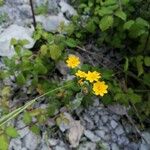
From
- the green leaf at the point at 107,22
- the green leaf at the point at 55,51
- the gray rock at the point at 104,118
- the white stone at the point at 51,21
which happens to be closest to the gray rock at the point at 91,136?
the gray rock at the point at 104,118

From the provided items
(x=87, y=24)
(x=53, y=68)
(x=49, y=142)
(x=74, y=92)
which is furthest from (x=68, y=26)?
(x=49, y=142)

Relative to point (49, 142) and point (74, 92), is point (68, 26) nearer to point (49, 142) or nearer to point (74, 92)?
point (74, 92)

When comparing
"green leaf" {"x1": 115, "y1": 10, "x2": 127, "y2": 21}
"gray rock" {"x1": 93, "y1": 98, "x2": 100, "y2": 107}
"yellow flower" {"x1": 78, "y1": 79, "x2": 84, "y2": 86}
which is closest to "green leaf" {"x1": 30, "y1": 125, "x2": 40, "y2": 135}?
"yellow flower" {"x1": 78, "y1": 79, "x2": 84, "y2": 86}

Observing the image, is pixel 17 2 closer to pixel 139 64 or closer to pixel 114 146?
pixel 139 64

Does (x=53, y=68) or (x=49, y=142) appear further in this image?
(x=53, y=68)

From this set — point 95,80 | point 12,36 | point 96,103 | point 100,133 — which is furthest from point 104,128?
point 12,36

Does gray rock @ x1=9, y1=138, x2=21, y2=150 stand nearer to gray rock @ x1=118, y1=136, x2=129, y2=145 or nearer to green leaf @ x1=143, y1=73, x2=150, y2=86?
gray rock @ x1=118, y1=136, x2=129, y2=145
